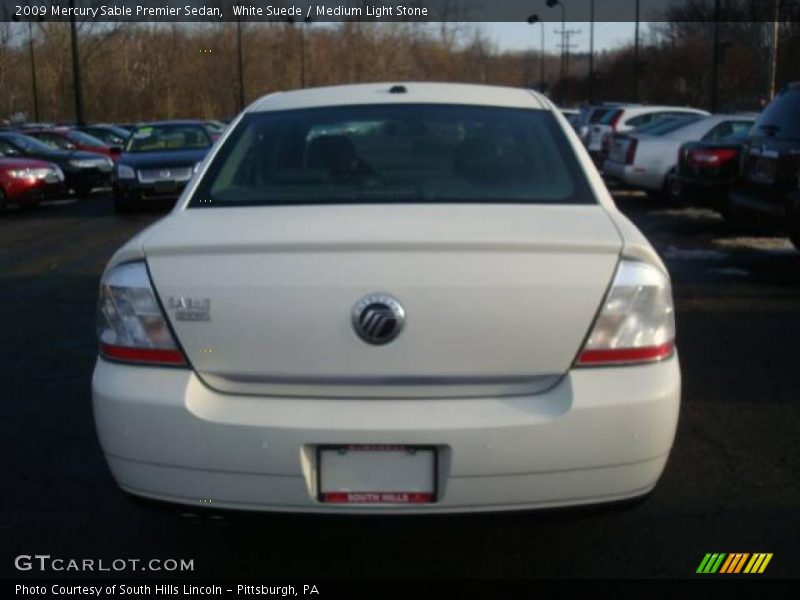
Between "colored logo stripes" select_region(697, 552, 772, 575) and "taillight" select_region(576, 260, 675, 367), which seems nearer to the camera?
"taillight" select_region(576, 260, 675, 367)

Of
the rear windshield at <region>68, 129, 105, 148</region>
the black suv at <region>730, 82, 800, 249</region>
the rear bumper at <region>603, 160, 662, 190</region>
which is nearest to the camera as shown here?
the black suv at <region>730, 82, 800, 249</region>

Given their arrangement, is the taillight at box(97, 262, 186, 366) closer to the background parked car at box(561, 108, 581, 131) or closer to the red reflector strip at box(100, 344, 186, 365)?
the red reflector strip at box(100, 344, 186, 365)

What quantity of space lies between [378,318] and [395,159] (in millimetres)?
1277

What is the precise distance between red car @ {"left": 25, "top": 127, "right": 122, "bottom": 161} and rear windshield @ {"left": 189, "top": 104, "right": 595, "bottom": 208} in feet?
61.8

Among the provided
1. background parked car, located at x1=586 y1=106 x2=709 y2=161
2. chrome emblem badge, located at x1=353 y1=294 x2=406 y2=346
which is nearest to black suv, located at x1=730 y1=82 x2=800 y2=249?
chrome emblem badge, located at x1=353 y1=294 x2=406 y2=346

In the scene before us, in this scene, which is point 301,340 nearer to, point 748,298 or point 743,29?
point 748,298

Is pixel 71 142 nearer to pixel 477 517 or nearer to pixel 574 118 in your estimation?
pixel 574 118

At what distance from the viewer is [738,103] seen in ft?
145

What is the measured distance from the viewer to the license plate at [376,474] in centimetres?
277

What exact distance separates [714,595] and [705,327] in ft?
12.9

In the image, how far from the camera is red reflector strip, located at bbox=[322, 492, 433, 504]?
2.79 metres

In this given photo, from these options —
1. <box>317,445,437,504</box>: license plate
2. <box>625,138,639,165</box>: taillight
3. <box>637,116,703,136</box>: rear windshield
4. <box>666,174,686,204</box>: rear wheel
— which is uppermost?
<box>637,116,703,136</box>: rear windshield

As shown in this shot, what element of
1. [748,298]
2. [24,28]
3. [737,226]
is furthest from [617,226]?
[24,28]

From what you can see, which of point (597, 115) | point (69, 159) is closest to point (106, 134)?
point (69, 159)
